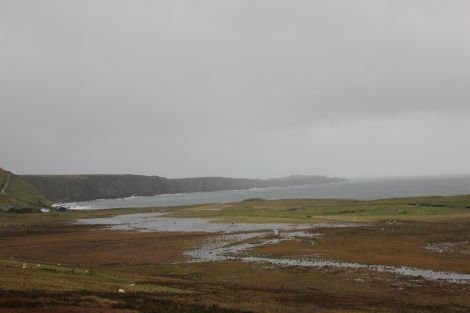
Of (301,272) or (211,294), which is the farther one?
(301,272)

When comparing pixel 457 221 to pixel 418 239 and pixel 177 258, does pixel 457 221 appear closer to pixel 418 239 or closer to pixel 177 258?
pixel 418 239

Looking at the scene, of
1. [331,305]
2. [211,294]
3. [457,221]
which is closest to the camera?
[331,305]

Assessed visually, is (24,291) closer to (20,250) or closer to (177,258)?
(177,258)

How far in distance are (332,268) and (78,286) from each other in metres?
26.6

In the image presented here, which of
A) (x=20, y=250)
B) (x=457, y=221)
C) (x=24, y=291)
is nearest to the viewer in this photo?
(x=24, y=291)

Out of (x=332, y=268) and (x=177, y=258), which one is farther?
(x=177, y=258)

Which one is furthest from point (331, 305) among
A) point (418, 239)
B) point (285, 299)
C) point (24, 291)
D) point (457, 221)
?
point (457, 221)

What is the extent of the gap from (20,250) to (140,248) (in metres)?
17.7

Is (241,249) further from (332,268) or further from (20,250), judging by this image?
Answer: (20,250)

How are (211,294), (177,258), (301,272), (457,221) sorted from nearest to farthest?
(211,294)
(301,272)
(177,258)
(457,221)

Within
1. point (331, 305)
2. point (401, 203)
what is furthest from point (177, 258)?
point (401, 203)

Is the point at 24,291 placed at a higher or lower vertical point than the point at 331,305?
higher

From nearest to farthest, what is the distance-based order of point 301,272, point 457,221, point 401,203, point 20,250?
1. point 301,272
2. point 20,250
3. point 457,221
4. point 401,203

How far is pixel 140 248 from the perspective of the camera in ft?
226
